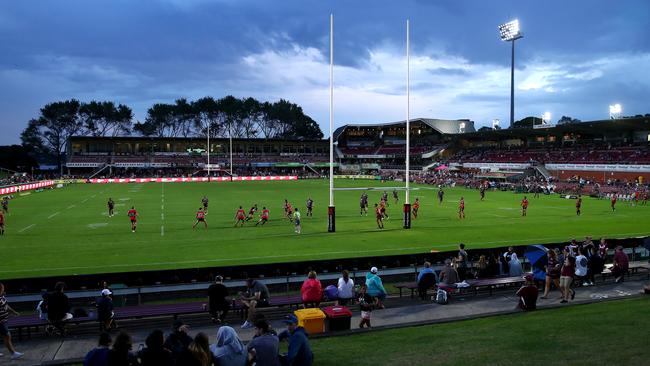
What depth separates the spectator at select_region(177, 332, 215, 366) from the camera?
6.73 m

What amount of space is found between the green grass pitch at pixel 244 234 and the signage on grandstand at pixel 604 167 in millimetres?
21023

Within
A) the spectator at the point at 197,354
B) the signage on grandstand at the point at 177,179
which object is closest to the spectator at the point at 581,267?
the spectator at the point at 197,354

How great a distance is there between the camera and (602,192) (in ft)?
183

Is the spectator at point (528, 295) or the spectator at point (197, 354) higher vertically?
the spectator at point (197, 354)

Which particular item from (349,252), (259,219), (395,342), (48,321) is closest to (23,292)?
(48,321)

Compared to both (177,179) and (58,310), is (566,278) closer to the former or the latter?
(58,310)

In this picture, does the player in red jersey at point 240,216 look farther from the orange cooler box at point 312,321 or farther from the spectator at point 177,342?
the spectator at point 177,342

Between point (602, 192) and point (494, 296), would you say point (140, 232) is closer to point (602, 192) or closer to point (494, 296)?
point (494, 296)

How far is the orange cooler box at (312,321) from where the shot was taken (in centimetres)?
1079

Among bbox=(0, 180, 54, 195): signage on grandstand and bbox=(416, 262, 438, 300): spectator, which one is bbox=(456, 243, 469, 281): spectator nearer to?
bbox=(416, 262, 438, 300): spectator

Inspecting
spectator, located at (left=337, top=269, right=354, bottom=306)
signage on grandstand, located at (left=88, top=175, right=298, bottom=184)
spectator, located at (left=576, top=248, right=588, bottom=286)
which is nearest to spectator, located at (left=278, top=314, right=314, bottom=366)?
spectator, located at (left=337, top=269, right=354, bottom=306)

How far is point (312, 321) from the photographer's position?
1083cm

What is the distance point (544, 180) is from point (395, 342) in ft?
228

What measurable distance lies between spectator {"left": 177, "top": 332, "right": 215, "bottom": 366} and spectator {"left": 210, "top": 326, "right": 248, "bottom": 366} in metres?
0.26
